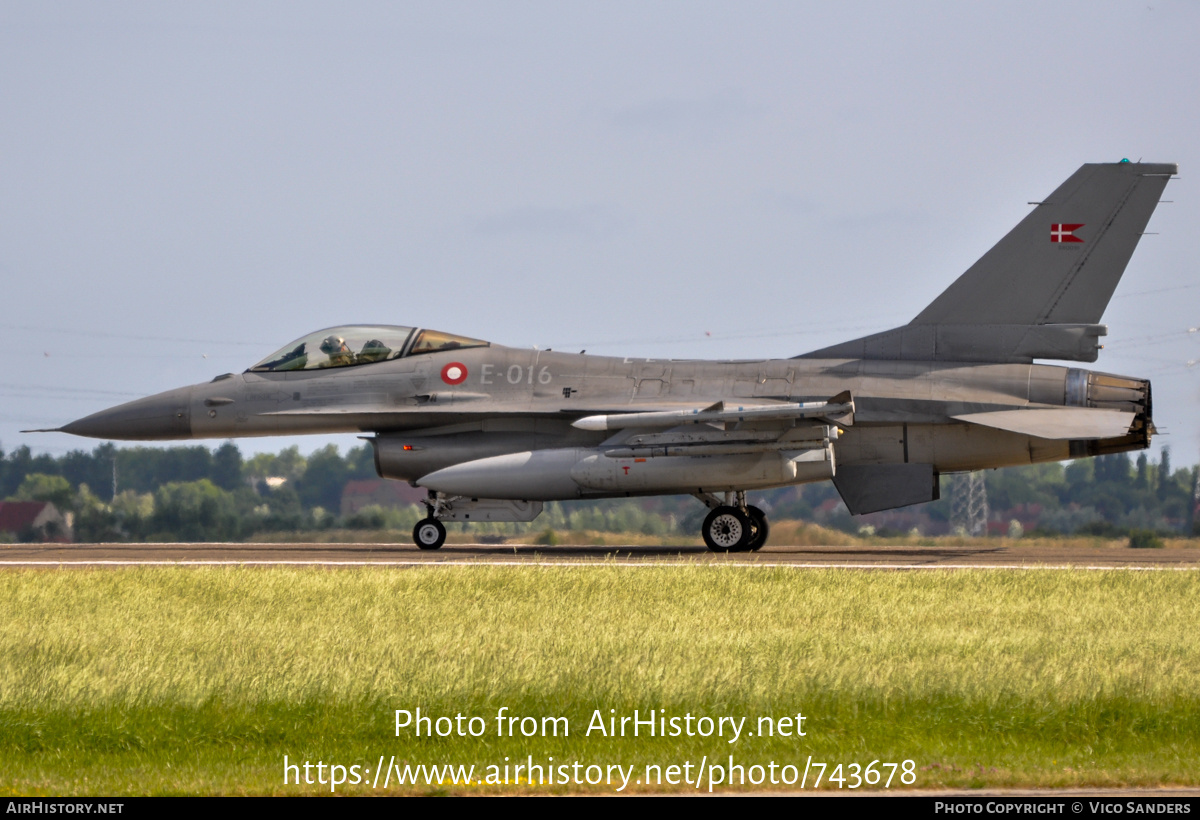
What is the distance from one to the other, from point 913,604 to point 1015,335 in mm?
8414

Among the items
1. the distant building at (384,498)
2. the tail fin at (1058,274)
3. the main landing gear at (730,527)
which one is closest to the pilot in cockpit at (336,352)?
the main landing gear at (730,527)

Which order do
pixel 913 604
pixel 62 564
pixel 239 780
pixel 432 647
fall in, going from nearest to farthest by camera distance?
pixel 239 780
pixel 432 647
pixel 913 604
pixel 62 564

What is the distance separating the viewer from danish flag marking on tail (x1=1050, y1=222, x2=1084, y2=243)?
19391 mm

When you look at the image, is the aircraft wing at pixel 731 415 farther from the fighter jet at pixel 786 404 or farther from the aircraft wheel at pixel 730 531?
the aircraft wheel at pixel 730 531

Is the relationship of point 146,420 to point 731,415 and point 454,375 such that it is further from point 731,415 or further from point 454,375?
point 731,415

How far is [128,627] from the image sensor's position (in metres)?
11.1

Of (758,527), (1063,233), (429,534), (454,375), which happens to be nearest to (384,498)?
(429,534)

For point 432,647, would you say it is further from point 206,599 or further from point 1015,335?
point 1015,335

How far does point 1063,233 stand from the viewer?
19.5 m

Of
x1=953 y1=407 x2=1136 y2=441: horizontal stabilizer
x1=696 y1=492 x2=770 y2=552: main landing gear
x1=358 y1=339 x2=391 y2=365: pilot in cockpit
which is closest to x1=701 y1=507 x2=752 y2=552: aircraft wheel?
x1=696 y1=492 x2=770 y2=552: main landing gear

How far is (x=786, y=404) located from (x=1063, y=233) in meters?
5.06

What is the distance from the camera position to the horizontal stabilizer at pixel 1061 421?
59.6 ft

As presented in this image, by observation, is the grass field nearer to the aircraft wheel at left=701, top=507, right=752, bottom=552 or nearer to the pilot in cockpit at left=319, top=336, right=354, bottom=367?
the aircraft wheel at left=701, top=507, right=752, bottom=552
